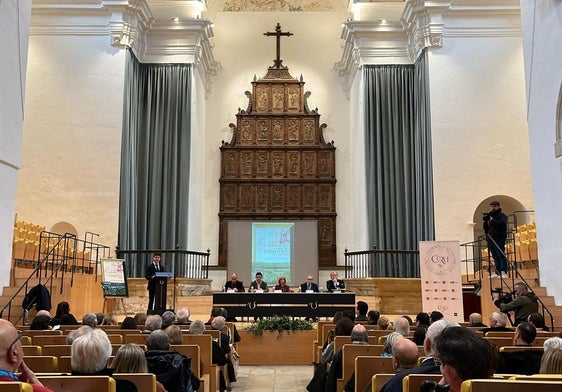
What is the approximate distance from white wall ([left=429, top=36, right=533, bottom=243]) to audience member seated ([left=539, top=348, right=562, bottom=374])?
40.4 feet

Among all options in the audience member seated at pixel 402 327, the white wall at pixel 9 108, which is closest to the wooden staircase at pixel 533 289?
the audience member seated at pixel 402 327

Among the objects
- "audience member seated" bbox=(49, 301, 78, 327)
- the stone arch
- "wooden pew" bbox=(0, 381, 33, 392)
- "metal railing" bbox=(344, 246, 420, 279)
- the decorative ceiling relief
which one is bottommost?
"audience member seated" bbox=(49, 301, 78, 327)

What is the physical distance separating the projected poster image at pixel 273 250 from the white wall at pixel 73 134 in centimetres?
538

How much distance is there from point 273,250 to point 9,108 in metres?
10.2

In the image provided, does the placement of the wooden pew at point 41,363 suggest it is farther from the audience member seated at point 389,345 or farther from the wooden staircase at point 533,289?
the wooden staircase at point 533,289

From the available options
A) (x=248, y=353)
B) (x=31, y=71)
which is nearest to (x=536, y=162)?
(x=248, y=353)

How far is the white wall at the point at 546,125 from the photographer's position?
9.77 meters

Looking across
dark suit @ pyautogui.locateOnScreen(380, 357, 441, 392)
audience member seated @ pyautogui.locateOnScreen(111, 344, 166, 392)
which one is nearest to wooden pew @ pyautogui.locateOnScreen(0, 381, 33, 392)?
audience member seated @ pyautogui.locateOnScreen(111, 344, 166, 392)

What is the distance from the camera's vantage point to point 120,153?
15328mm

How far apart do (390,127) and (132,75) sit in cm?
741

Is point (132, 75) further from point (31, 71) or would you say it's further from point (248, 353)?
point (248, 353)

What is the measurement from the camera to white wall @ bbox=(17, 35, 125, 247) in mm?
15141

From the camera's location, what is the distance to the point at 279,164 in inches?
790

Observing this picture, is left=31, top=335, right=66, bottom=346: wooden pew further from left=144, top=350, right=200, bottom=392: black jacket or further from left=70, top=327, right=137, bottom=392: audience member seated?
left=70, top=327, right=137, bottom=392: audience member seated
